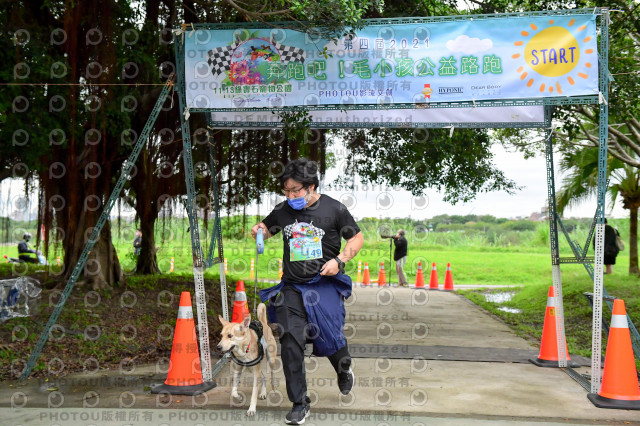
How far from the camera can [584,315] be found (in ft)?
40.0

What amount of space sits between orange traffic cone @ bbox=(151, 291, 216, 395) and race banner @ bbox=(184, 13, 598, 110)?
2.26 meters

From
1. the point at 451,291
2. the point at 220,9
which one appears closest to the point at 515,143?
the point at 451,291

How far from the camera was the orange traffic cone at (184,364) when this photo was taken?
19.7 ft

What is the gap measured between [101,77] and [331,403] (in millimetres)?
6212

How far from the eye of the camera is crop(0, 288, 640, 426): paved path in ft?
17.0

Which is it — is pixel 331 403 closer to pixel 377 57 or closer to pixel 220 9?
pixel 377 57

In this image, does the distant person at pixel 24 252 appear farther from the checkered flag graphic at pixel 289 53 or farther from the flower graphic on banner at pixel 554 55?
the flower graphic on banner at pixel 554 55

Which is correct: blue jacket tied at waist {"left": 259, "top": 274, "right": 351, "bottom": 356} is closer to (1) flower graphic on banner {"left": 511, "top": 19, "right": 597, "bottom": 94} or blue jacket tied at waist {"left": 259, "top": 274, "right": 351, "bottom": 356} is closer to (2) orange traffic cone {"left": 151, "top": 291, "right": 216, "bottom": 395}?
(2) orange traffic cone {"left": 151, "top": 291, "right": 216, "bottom": 395}

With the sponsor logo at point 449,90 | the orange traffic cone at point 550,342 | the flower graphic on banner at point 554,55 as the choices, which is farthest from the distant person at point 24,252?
the flower graphic on banner at point 554,55

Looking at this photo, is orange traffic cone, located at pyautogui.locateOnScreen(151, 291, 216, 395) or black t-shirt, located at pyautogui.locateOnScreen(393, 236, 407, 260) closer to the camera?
orange traffic cone, located at pyautogui.locateOnScreen(151, 291, 216, 395)

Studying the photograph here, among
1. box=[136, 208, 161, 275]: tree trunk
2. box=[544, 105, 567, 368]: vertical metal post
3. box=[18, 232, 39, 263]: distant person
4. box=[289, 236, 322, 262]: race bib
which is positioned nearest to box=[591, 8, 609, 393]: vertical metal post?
box=[544, 105, 567, 368]: vertical metal post

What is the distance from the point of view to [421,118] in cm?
765

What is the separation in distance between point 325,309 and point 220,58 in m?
3.09

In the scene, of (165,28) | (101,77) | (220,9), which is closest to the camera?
(101,77)
